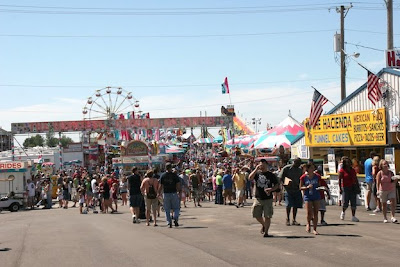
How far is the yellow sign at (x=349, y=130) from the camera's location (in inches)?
745

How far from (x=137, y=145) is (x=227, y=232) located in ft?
96.9

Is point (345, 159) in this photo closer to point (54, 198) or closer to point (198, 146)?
point (54, 198)

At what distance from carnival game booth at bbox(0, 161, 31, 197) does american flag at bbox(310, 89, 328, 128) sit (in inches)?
586

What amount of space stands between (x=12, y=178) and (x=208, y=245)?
20.4 metres

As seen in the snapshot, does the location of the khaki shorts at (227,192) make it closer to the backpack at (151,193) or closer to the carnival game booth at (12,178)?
the backpack at (151,193)

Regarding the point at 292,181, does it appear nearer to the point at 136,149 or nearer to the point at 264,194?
the point at 264,194

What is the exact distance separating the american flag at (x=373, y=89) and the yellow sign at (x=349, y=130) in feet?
1.35

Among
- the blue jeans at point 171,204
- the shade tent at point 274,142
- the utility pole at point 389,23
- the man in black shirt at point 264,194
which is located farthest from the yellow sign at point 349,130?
the man in black shirt at point 264,194

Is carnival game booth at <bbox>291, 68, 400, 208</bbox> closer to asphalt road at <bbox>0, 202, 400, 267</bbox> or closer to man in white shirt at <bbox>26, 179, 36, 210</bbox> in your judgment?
asphalt road at <bbox>0, 202, 400, 267</bbox>

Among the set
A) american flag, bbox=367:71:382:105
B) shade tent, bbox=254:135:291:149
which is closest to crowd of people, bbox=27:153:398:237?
american flag, bbox=367:71:382:105

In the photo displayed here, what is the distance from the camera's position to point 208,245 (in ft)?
34.4

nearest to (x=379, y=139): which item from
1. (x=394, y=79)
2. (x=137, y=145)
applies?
(x=394, y=79)

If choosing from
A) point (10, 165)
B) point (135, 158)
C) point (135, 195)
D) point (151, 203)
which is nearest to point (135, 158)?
point (135, 158)

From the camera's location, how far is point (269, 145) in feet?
97.3
